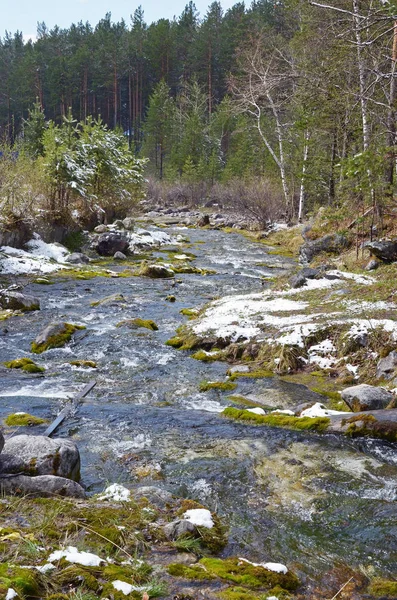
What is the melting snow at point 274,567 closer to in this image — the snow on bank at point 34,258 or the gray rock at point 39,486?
the gray rock at point 39,486

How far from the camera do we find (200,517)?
166 inches

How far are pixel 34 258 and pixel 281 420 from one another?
47.2 ft

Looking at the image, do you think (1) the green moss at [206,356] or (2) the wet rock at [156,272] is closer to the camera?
(1) the green moss at [206,356]

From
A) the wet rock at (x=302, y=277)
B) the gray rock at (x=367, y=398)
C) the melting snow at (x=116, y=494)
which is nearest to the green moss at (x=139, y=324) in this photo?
the wet rock at (x=302, y=277)

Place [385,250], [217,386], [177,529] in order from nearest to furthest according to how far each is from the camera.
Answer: [177,529] < [217,386] < [385,250]

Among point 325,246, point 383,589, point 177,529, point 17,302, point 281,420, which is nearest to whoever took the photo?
point 383,589

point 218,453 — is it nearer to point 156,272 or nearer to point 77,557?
point 77,557

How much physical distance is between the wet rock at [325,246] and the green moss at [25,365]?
12.3 meters

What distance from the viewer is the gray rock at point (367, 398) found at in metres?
6.68

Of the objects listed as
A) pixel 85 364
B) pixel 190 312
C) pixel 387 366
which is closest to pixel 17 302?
pixel 190 312

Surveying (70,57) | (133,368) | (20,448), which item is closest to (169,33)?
(70,57)

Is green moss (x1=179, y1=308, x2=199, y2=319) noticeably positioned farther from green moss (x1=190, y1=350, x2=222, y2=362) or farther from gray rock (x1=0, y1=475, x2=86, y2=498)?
gray rock (x1=0, y1=475, x2=86, y2=498)

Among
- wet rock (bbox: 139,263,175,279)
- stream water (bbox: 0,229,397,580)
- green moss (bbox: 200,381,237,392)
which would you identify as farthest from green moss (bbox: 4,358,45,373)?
wet rock (bbox: 139,263,175,279)

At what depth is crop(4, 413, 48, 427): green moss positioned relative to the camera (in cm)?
649
